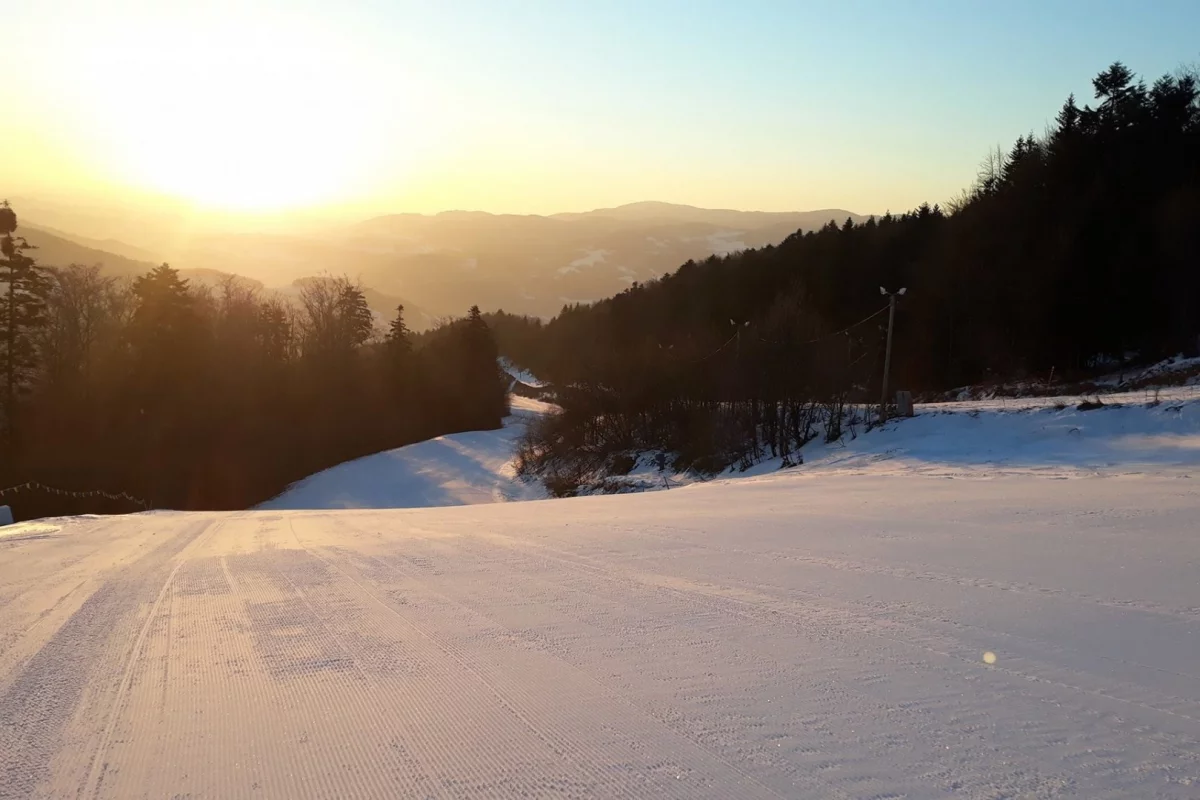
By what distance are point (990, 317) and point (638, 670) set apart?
44.3m

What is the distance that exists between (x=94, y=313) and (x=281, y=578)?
58.5m

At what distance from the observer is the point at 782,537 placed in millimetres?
9109

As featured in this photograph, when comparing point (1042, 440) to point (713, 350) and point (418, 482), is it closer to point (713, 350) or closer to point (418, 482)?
point (713, 350)

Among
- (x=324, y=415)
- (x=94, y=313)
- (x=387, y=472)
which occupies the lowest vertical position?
(x=387, y=472)

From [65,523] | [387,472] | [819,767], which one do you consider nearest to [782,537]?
[819,767]

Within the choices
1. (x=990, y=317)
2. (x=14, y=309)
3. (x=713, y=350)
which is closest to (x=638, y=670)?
(x=713, y=350)

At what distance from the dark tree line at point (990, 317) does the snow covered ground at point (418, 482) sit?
Result: 393 centimetres

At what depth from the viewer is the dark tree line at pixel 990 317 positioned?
32.4m

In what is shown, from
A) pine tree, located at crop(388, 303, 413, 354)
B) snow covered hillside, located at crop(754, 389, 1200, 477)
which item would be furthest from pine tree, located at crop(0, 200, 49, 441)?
snow covered hillside, located at crop(754, 389, 1200, 477)

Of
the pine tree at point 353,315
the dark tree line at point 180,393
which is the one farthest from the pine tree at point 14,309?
the pine tree at point 353,315

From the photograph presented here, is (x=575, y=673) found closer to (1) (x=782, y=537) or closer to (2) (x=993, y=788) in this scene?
(2) (x=993, y=788)

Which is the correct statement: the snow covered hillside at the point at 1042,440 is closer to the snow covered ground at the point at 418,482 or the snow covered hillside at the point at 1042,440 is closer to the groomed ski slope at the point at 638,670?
the groomed ski slope at the point at 638,670

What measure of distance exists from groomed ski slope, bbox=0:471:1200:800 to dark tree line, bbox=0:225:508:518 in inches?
1196

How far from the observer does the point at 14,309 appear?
4309 cm
